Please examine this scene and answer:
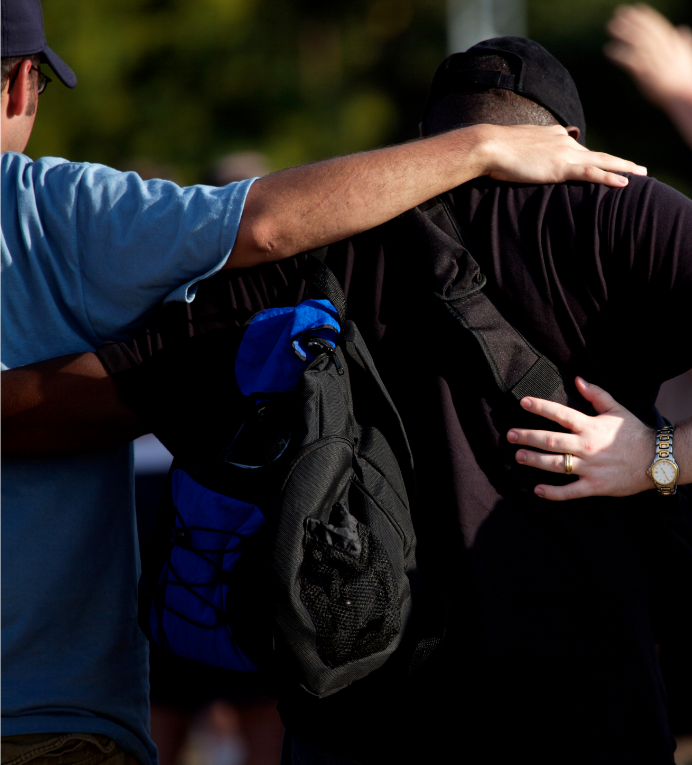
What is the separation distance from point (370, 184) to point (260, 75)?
1219 cm

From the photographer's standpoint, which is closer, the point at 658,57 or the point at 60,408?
the point at 60,408

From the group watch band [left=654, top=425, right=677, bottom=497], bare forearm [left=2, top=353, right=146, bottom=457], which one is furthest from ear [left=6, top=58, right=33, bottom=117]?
watch band [left=654, top=425, right=677, bottom=497]

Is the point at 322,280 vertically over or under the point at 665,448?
over

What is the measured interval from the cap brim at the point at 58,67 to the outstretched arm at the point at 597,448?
1365 mm

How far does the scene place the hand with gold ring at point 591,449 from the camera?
1548mm

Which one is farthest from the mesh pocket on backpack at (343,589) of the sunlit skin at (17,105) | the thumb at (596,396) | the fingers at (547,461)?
the sunlit skin at (17,105)

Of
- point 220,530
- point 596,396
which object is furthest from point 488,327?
point 220,530

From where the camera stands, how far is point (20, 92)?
1.88m

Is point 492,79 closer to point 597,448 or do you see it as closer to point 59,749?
point 597,448

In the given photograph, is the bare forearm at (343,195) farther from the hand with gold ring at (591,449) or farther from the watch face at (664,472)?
the watch face at (664,472)

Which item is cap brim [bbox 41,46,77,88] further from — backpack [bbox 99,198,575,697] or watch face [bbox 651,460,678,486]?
watch face [bbox 651,460,678,486]

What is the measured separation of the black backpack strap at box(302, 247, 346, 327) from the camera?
63.1 inches

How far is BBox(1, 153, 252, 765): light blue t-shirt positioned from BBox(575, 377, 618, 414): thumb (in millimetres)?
714

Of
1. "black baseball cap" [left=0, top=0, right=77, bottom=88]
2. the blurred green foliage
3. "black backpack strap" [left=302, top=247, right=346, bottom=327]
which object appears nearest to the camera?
"black backpack strap" [left=302, top=247, right=346, bottom=327]
